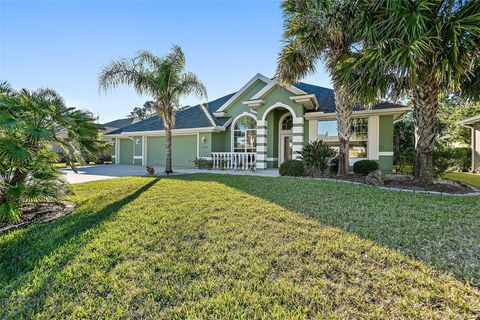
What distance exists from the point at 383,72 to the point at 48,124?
9690mm

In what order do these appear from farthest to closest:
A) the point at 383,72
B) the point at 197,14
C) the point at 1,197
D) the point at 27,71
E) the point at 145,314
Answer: the point at 27,71 → the point at 197,14 → the point at 383,72 → the point at 1,197 → the point at 145,314

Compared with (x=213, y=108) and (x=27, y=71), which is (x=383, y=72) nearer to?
(x=213, y=108)

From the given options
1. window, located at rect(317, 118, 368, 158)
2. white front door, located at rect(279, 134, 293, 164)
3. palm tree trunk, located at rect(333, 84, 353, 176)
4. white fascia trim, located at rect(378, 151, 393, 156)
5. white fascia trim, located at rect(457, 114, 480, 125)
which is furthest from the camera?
white front door, located at rect(279, 134, 293, 164)

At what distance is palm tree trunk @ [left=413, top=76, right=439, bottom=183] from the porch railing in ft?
29.0

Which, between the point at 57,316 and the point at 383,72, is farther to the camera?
the point at 383,72

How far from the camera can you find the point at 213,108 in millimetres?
21031

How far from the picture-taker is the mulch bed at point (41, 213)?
197 inches

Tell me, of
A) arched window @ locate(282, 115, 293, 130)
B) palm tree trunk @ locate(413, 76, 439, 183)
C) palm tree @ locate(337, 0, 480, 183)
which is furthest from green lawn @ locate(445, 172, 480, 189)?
arched window @ locate(282, 115, 293, 130)

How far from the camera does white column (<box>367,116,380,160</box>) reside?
1287 centimetres

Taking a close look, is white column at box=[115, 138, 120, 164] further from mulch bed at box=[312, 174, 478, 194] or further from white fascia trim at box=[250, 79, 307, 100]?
mulch bed at box=[312, 174, 478, 194]

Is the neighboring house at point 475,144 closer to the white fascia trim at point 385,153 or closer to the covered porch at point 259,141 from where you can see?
the white fascia trim at point 385,153

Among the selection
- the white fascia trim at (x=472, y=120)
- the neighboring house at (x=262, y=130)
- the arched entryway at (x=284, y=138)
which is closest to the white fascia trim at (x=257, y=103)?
the neighboring house at (x=262, y=130)

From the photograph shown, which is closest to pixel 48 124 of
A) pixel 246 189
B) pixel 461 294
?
pixel 246 189

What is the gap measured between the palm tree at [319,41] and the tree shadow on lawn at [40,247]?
901cm
